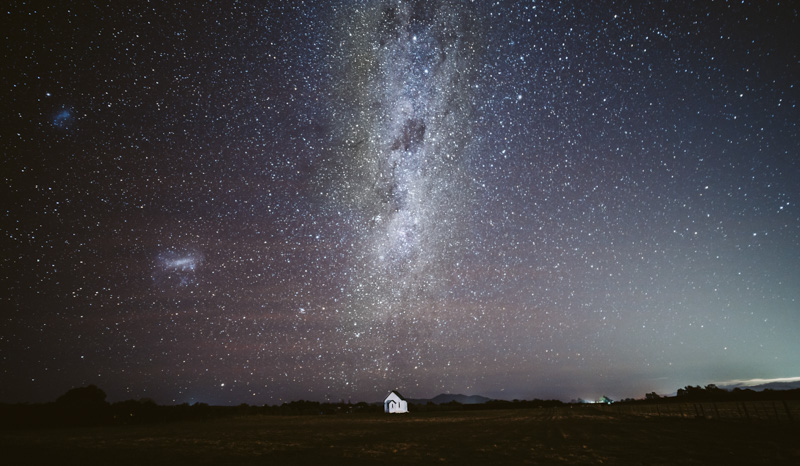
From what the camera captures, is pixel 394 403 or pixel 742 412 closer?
pixel 742 412

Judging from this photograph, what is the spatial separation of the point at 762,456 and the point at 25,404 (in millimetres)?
55238

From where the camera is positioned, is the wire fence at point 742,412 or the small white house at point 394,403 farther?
the small white house at point 394,403

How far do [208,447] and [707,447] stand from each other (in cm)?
1952

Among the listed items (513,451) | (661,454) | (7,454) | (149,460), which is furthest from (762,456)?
(7,454)

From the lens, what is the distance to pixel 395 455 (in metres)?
15.0

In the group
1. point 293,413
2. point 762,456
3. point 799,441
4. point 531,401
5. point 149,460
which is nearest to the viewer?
point 762,456

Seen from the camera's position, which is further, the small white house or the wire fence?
the small white house

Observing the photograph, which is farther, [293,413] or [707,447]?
[293,413]

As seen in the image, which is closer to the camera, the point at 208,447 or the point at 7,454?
the point at 7,454

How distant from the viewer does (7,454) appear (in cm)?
1645

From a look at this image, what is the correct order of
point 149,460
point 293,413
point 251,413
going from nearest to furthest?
point 149,460 → point 251,413 → point 293,413

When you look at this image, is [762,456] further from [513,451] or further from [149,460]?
[149,460]

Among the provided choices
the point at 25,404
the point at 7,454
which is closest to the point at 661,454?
the point at 7,454

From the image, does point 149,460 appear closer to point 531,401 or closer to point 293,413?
point 293,413
